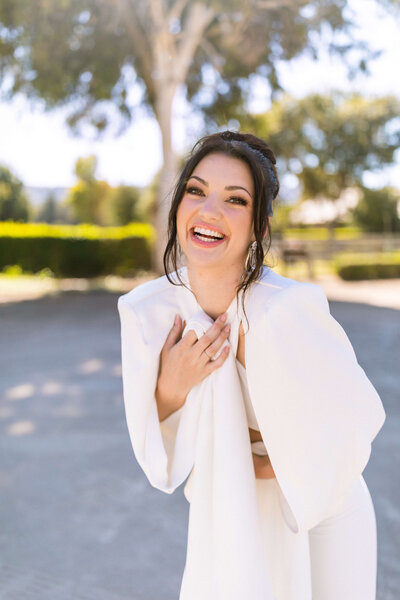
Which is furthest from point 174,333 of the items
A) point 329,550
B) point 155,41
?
point 155,41

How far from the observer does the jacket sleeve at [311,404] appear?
54.2 inches

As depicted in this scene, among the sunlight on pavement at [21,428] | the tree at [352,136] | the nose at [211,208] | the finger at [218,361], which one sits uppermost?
the tree at [352,136]

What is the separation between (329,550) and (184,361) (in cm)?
73

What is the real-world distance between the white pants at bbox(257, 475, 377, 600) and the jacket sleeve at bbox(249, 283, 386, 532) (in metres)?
0.21

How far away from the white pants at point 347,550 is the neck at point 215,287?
0.68 meters

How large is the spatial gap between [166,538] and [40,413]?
8.14 ft

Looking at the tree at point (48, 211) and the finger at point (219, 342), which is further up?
the finger at point (219, 342)

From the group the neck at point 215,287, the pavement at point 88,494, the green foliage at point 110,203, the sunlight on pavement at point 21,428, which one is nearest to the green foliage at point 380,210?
the green foliage at point 110,203

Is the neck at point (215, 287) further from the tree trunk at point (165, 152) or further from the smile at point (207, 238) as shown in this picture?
the tree trunk at point (165, 152)

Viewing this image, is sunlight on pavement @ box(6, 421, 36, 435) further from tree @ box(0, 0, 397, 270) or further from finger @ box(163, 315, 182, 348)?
tree @ box(0, 0, 397, 270)

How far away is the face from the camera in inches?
59.9

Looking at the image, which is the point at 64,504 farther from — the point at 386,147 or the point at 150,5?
the point at 386,147

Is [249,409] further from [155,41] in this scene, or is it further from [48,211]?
[48,211]

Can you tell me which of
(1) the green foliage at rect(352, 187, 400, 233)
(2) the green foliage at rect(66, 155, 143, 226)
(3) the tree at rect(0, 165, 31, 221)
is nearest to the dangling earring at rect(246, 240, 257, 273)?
(1) the green foliage at rect(352, 187, 400, 233)
